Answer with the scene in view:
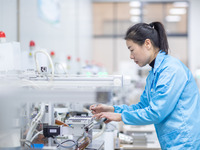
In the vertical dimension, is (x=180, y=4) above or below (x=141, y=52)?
above

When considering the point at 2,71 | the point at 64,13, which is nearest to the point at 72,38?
the point at 64,13

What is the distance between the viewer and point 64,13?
183 inches

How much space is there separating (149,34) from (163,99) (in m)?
0.39

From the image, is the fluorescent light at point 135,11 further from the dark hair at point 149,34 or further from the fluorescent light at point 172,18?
the dark hair at point 149,34

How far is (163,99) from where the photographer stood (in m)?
1.42

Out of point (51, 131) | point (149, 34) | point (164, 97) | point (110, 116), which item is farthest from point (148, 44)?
point (51, 131)

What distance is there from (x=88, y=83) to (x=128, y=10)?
301 inches

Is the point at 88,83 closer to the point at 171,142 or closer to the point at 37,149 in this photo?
the point at 37,149

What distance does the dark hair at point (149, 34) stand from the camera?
5.15ft

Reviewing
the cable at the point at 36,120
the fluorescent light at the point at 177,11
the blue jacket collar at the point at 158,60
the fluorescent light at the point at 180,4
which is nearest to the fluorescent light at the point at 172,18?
the fluorescent light at the point at 177,11

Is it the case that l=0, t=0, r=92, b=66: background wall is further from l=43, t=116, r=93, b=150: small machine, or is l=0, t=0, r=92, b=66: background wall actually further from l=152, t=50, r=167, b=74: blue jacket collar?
l=152, t=50, r=167, b=74: blue jacket collar

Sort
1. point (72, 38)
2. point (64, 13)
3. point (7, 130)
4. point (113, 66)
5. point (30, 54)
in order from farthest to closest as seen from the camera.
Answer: point (113, 66), point (72, 38), point (64, 13), point (30, 54), point (7, 130)

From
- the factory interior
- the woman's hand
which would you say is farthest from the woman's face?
the woman's hand

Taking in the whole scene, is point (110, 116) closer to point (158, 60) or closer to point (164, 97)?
point (164, 97)
